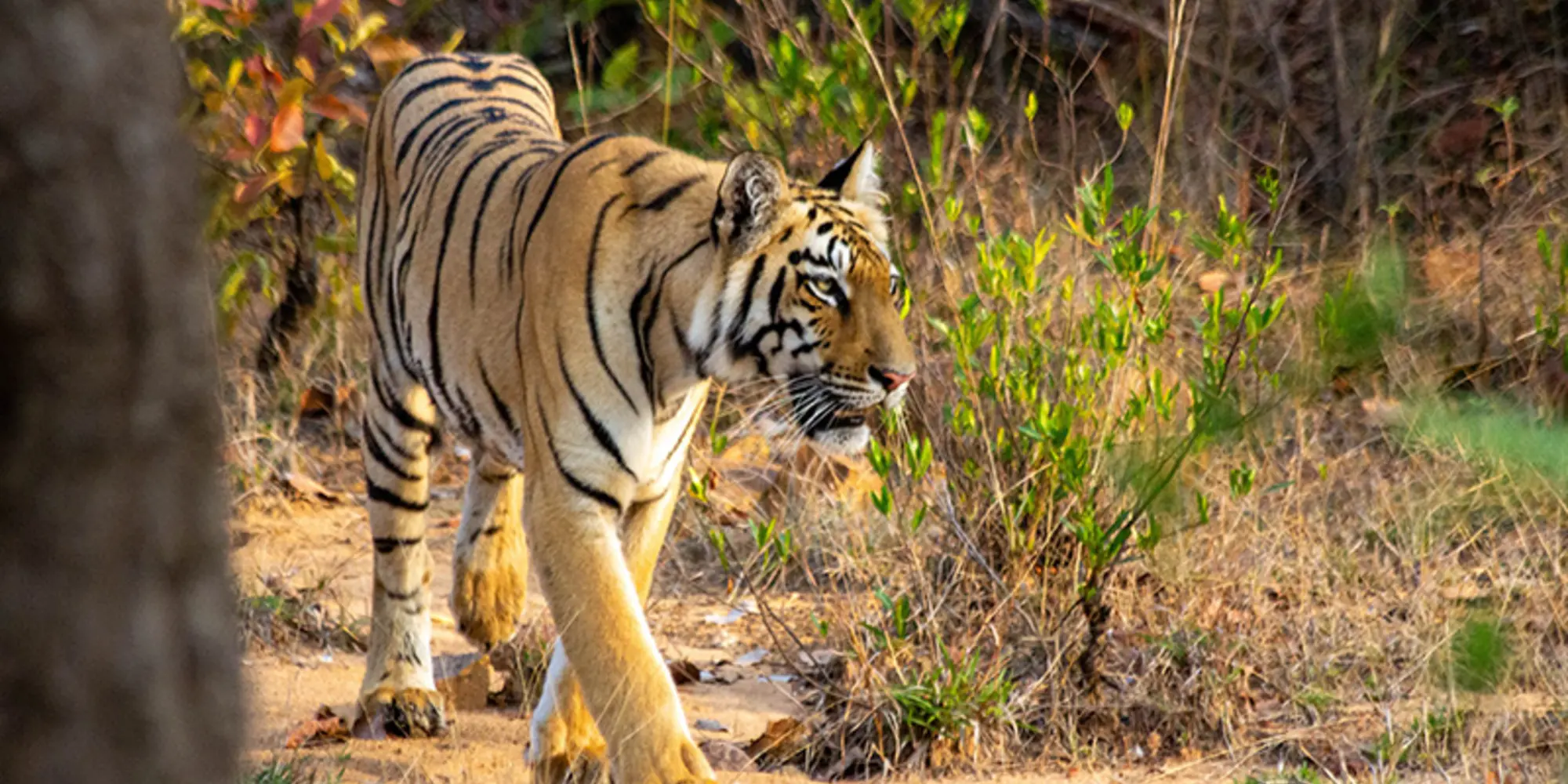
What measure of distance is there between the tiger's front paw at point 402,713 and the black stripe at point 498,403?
79cm

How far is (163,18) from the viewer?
4.83 feet

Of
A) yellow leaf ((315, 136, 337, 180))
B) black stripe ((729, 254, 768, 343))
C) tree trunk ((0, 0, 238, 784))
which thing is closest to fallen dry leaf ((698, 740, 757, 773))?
black stripe ((729, 254, 768, 343))

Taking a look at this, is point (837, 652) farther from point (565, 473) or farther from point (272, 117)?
point (272, 117)

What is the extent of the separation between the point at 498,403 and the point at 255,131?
2.00 metres

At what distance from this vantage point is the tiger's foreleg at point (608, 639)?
12.3 feet

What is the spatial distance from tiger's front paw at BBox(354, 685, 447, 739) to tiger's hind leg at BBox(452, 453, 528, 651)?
29cm

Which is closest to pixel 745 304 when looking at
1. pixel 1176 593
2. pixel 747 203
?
pixel 747 203

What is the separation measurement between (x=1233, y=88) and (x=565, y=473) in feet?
15.6

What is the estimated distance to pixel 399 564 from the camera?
481 centimetres

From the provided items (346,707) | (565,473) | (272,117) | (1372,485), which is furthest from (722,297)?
(272,117)

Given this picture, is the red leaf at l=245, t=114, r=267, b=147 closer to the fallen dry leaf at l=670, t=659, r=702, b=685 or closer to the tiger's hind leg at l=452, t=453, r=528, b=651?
the tiger's hind leg at l=452, t=453, r=528, b=651

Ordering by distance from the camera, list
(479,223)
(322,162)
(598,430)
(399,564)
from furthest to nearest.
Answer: (322,162)
(399,564)
(479,223)
(598,430)

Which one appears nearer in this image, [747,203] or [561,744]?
[747,203]

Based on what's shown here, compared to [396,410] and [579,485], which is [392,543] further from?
[579,485]
